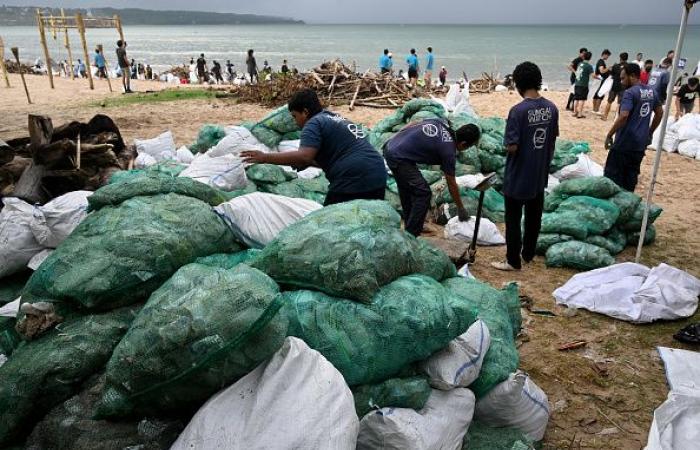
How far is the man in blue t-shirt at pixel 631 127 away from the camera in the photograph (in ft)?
16.7

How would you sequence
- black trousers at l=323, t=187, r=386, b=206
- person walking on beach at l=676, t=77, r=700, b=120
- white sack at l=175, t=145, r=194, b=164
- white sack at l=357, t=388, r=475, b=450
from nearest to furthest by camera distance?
1. white sack at l=357, t=388, r=475, b=450
2. black trousers at l=323, t=187, r=386, b=206
3. white sack at l=175, t=145, r=194, b=164
4. person walking on beach at l=676, t=77, r=700, b=120

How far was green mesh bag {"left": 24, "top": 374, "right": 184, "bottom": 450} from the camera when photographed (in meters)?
1.74

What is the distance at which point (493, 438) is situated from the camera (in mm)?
2238

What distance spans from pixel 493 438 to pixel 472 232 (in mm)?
3007

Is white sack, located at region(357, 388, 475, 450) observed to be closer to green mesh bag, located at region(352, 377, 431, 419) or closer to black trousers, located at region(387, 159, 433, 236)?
green mesh bag, located at region(352, 377, 431, 419)

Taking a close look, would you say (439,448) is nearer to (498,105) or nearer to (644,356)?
(644,356)

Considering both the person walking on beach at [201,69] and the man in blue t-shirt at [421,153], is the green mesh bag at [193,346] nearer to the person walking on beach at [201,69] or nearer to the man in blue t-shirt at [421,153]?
the man in blue t-shirt at [421,153]

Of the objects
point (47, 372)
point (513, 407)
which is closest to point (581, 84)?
point (513, 407)

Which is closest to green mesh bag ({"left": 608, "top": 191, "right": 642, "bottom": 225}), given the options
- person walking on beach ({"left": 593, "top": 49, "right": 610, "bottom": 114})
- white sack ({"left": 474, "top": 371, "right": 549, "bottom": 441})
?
white sack ({"left": 474, "top": 371, "right": 549, "bottom": 441})

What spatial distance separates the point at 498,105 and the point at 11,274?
12.0m

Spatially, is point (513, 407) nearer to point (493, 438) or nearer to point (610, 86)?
point (493, 438)

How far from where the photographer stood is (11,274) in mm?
3230

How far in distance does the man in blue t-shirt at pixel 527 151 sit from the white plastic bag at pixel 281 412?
2.98m

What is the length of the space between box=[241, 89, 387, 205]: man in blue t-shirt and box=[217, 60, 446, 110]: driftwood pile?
29.9ft
